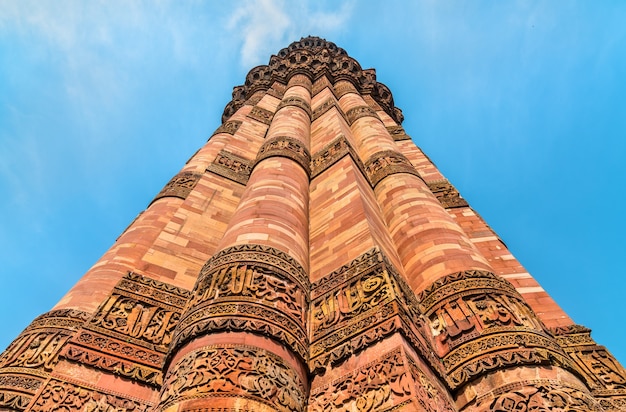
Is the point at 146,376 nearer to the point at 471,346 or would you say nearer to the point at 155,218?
the point at 471,346

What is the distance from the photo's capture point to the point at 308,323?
4.89 m

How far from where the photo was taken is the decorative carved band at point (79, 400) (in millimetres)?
3846

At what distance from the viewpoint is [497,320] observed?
14.5ft

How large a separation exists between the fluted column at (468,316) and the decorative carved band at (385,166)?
4.20ft

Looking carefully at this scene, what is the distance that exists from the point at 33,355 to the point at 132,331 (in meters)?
1.21

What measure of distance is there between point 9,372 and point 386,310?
3.97m

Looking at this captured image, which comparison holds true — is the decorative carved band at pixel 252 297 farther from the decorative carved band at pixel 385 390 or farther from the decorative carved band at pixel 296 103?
the decorative carved band at pixel 296 103

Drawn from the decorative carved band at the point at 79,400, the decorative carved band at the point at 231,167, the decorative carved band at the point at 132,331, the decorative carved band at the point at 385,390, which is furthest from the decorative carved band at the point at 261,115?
the decorative carved band at the point at 385,390

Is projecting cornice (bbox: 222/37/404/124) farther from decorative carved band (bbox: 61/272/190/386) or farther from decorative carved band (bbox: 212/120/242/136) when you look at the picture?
decorative carved band (bbox: 61/272/190/386)

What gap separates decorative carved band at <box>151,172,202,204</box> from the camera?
30.3ft

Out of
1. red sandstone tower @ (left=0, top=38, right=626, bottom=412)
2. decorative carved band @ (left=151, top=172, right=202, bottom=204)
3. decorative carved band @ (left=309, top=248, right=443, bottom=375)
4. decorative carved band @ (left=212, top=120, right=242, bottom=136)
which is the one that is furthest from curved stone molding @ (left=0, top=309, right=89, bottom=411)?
decorative carved band @ (left=212, top=120, right=242, bottom=136)

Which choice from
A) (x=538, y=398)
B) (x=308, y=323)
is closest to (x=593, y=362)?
(x=538, y=398)

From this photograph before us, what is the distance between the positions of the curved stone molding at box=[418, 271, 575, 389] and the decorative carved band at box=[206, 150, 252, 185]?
18.5ft

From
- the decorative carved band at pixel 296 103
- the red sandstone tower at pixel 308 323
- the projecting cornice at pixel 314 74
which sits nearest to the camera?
the red sandstone tower at pixel 308 323
